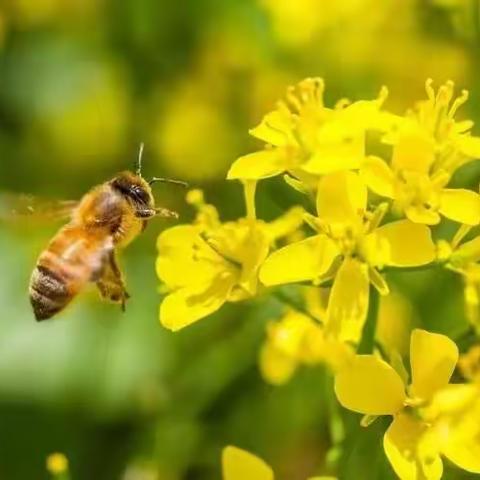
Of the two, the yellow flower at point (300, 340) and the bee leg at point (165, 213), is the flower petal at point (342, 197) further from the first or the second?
the yellow flower at point (300, 340)

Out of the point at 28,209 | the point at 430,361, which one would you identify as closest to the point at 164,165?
the point at 28,209

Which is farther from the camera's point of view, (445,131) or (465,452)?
(445,131)

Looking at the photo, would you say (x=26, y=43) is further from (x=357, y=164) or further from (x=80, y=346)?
(x=357, y=164)

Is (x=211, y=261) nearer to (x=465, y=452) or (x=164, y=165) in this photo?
(x=465, y=452)

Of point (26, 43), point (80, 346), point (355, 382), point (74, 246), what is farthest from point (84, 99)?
point (355, 382)

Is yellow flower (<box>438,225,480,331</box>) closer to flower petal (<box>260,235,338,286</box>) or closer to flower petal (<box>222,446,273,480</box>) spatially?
flower petal (<box>260,235,338,286</box>)

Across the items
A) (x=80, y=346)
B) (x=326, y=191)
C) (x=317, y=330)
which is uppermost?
(x=326, y=191)
